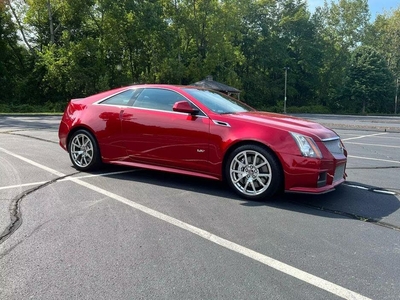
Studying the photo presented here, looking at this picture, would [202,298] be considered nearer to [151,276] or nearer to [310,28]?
[151,276]

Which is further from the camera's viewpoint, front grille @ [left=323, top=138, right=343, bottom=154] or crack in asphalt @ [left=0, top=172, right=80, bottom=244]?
front grille @ [left=323, top=138, right=343, bottom=154]

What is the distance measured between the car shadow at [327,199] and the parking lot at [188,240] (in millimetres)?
16

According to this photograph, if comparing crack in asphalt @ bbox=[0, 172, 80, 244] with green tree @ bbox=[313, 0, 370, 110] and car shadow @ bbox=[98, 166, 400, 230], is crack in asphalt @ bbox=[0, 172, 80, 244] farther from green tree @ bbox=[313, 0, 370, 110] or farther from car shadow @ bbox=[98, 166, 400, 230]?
green tree @ bbox=[313, 0, 370, 110]

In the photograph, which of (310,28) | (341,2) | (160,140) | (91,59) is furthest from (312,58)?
(160,140)

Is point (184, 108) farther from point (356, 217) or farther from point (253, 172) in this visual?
point (356, 217)

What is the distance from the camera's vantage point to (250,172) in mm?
4754

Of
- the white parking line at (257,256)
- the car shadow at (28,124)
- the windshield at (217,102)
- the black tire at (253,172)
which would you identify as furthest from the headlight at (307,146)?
the car shadow at (28,124)

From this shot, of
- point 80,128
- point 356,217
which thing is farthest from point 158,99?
point 356,217

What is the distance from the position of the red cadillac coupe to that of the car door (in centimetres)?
1

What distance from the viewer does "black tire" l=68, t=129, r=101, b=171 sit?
238 inches

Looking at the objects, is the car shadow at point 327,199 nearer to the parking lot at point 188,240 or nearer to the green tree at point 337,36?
the parking lot at point 188,240

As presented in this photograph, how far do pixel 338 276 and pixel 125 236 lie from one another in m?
1.90

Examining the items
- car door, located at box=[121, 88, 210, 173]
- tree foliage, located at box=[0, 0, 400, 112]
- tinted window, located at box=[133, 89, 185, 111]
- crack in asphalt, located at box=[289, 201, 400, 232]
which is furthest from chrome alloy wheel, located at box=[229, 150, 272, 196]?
tree foliage, located at box=[0, 0, 400, 112]

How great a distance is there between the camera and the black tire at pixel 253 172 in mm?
4598
